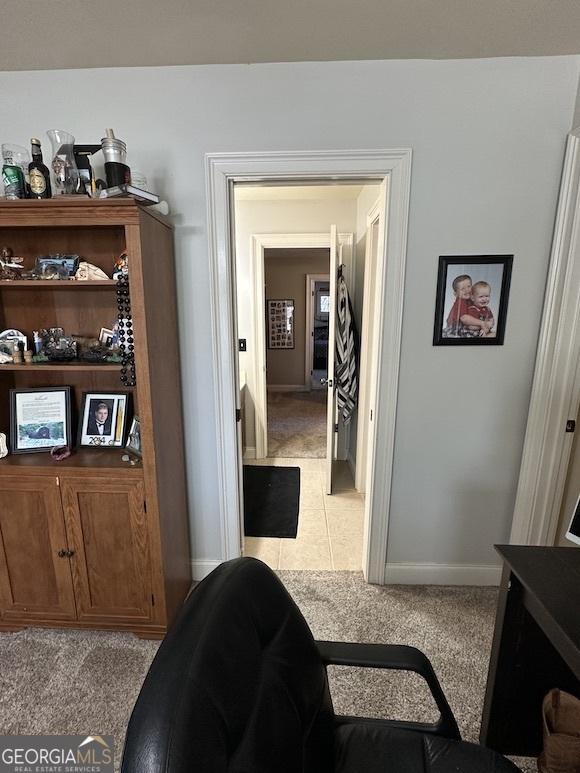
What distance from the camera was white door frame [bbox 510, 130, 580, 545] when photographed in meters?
1.58

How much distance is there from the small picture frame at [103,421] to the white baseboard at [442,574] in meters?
1.57

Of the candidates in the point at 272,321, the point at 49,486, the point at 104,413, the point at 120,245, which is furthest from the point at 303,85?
the point at 272,321

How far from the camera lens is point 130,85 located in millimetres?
1588

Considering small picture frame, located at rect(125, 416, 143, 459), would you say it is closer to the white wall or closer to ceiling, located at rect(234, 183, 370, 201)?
the white wall

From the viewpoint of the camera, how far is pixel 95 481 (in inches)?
61.1

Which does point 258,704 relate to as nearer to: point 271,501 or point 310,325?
point 271,501

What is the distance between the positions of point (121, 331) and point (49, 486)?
0.72 m

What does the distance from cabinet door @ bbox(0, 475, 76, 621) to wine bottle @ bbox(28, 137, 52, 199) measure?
3.73 feet

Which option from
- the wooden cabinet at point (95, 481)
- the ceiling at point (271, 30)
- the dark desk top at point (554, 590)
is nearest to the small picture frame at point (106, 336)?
the wooden cabinet at point (95, 481)

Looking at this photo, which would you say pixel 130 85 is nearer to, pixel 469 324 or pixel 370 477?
pixel 469 324

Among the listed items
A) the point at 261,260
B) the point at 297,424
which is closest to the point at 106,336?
the point at 261,260

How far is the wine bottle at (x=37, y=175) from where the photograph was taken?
1.41 metres

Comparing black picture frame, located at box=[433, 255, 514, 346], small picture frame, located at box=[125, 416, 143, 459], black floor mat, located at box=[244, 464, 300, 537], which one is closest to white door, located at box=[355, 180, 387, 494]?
black picture frame, located at box=[433, 255, 514, 346]

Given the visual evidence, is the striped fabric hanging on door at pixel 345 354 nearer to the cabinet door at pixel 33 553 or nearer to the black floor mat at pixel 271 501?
the black floor mat at pixel 271 501
